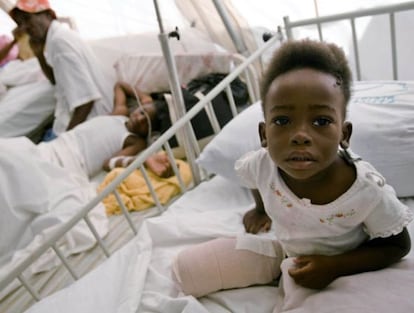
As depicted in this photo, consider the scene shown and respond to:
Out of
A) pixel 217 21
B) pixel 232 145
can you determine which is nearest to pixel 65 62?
pixel 217 21

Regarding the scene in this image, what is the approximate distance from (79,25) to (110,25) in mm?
323

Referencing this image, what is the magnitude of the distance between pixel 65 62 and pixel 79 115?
1.04ft

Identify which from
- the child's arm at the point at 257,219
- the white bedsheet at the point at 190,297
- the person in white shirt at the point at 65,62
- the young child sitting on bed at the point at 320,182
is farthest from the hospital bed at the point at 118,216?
the young child sitting on bed at the point at 320,182

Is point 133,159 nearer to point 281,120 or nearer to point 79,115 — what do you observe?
point 79,115

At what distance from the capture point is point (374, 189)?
61cm

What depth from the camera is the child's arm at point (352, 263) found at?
0.65m

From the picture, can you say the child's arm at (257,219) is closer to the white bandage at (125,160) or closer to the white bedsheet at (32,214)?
the white bedsheet at (32,214)

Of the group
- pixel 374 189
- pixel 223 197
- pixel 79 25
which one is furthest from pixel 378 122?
pixel 79 25

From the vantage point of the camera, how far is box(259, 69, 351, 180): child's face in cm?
56

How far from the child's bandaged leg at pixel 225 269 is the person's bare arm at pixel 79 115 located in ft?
5.19

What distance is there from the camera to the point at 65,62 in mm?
2100

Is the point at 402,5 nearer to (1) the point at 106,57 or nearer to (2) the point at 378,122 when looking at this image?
(2) the point at 378,122

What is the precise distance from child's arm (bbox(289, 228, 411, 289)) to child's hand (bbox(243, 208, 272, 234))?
291 mm

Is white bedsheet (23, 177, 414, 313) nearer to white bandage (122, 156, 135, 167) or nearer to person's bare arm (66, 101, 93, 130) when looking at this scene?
white bandage (122, 156, 135, 167)
